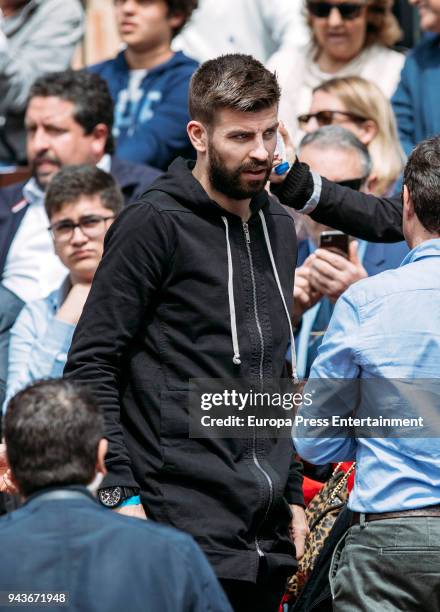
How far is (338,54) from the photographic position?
6.82 metres

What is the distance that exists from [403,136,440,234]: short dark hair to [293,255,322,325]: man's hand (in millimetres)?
1316

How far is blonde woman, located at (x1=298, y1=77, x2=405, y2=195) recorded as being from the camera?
605 cm

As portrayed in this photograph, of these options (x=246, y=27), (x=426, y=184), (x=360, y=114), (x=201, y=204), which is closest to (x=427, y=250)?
(x=426, y=184)

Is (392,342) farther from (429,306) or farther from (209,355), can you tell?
(209,355)

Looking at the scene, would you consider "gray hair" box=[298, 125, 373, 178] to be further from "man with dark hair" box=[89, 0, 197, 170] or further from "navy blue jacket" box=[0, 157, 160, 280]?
"man with dark hair" box=[89, 0, 197, 170]

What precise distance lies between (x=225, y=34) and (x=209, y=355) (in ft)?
14.9

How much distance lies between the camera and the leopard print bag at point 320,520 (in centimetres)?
423

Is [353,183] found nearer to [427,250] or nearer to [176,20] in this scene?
[427,250]

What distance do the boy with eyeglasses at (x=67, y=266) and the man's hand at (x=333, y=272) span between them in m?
1.07

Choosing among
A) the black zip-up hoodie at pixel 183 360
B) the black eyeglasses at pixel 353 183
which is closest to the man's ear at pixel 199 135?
the black zip-up hoodie at pixel 183 360

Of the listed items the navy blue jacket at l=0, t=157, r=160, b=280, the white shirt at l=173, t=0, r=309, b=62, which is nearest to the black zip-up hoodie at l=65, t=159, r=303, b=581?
the navy blue jacket at l=0, t=157, r=160, b=280

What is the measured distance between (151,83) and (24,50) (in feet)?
3.94

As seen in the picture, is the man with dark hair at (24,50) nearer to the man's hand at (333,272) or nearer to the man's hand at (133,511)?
the man's hand at (333,272)

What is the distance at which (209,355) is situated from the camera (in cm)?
370
